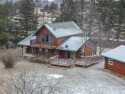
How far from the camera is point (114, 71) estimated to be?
96.0ft

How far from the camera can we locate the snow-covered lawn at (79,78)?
880 inches

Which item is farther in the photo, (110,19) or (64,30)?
(110,19)


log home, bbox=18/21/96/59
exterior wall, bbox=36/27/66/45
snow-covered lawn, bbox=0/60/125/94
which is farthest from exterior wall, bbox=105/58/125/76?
exterior wall, bbox=36/27/66/45

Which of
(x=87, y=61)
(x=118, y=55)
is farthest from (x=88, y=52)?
(x=118, y=55)

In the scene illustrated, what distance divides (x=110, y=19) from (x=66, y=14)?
30.5ft

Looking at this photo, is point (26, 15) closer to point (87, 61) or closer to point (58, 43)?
point (58, 43)

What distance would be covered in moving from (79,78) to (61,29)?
46.3 ft

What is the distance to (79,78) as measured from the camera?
86.6 feet

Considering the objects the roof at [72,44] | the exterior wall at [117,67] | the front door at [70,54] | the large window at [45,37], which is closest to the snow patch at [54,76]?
the exterior wall at [117,67]

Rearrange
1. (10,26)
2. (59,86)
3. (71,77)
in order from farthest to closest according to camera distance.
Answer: (10,26), (71,77), (59,86)

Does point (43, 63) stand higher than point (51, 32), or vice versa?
point (51, 32)

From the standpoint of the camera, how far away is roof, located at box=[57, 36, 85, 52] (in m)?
35.2

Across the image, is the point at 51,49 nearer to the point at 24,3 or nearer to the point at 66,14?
the point at 24,3

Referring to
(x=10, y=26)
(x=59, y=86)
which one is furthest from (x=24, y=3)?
(x=59, y=86)
